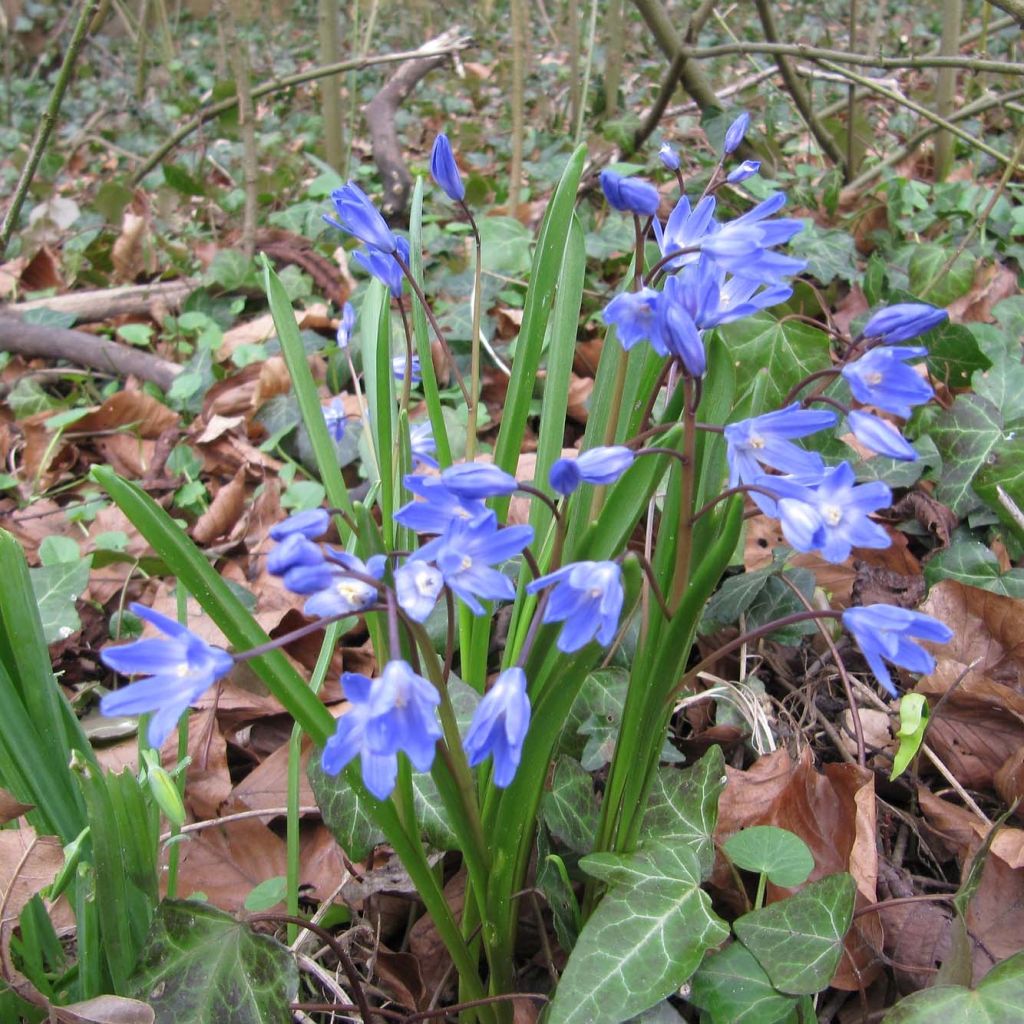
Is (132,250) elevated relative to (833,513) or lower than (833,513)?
lower

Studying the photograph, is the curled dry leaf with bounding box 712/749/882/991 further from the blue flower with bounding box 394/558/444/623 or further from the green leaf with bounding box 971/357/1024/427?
the green leaf with bounding box 971/357/1024/427

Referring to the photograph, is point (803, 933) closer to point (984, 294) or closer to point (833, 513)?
point (833, 513)

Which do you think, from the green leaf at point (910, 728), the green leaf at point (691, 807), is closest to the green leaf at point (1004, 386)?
the green leaf at point (910, 728)

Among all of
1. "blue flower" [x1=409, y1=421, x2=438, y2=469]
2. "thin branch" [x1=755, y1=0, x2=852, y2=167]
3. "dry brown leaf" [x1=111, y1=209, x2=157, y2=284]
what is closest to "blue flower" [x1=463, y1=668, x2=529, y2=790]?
"blue flower" [x1=409, y1=421, x2=438, y2=469]

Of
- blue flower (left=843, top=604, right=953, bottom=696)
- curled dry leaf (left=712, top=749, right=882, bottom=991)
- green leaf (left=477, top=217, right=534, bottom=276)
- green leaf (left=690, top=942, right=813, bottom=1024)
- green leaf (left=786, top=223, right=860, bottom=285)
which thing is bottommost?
curled dry leaf (left=712, top=749, right=882, bottom=991)

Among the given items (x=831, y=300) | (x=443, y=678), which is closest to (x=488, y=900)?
(x=443, y=678)

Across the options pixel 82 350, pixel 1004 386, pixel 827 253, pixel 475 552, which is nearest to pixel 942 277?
pixel 827 253

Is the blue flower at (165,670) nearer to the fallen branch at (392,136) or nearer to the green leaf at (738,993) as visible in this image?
the green leaf at (738,993)
